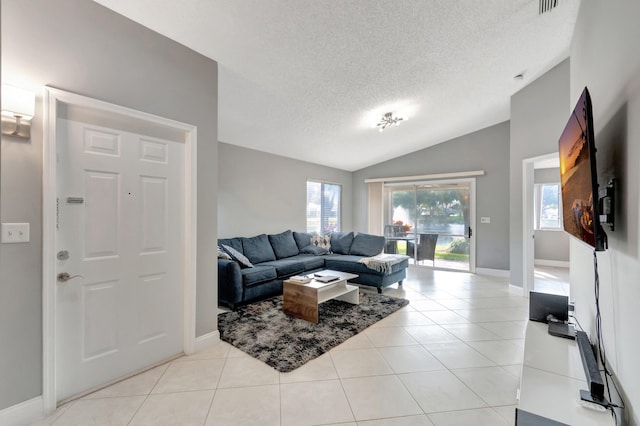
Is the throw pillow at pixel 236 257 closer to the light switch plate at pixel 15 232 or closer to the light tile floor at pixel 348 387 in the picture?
Result: the light tile floor at pixel 348 387

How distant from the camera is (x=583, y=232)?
1.38 meters

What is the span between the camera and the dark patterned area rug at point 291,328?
7.92 ft

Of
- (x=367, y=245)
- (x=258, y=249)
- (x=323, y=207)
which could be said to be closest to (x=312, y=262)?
(x=258, y=249)

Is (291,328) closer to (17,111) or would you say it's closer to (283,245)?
(283,245)

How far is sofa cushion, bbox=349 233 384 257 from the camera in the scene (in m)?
5.03

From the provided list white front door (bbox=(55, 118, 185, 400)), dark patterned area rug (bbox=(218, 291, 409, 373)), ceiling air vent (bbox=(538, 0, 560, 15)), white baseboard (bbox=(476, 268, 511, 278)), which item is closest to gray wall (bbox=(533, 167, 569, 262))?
white baseboard (bbox=(476, 268, 511, 278))

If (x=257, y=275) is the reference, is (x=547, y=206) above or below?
above

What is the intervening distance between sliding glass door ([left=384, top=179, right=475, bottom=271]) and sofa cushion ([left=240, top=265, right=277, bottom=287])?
149 inches

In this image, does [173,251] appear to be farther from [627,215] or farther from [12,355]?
[627,215]

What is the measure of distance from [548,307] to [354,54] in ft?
9.24

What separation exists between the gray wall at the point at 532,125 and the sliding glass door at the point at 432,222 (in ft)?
4.89

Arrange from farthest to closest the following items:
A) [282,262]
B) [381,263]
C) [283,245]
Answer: [283,245] < [282,262] < [381,263]

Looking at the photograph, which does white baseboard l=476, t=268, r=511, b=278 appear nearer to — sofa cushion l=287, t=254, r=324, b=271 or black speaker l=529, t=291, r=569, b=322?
sofa cushion l=287, t=254, r=324, b=271

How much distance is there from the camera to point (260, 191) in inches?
201
